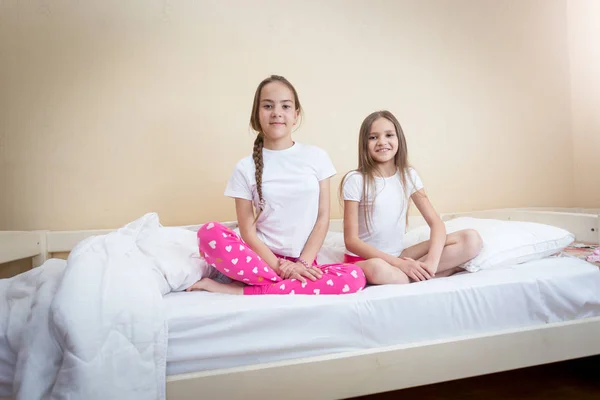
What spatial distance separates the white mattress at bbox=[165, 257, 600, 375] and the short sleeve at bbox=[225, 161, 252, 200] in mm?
308

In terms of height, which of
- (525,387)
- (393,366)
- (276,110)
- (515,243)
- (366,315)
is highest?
(276,110)

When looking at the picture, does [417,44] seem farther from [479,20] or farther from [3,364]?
[3,364]

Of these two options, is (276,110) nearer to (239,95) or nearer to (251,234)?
(251,234)

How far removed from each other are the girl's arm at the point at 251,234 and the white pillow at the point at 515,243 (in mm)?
551

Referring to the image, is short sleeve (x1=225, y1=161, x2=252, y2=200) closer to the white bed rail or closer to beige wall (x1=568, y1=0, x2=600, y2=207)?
the white bed rail

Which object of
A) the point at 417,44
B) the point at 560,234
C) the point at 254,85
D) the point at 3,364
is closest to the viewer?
the point at 3,364

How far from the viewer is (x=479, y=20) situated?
7.87 feet

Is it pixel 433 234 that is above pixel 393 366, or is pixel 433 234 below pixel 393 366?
above

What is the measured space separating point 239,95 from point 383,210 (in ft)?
3.12

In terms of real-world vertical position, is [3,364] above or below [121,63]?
below

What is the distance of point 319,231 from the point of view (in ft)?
4.41

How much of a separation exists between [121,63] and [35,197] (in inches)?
25.1

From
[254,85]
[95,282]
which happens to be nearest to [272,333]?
[95,282]

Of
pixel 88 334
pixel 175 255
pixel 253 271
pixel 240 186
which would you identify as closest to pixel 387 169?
pixel 240 186
